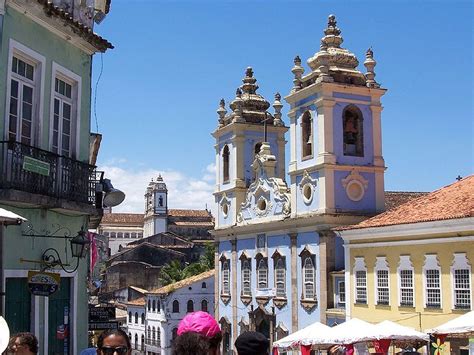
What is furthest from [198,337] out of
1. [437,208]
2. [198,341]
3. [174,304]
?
[174,304]

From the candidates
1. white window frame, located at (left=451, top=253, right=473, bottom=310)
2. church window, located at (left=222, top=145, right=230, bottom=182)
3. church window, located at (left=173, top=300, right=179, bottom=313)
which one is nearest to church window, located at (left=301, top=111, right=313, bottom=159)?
church window, located at (left=222, top=145, right=230, bottom=182)

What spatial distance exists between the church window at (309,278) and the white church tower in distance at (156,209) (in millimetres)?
63961

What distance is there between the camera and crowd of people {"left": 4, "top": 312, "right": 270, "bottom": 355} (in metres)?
4.23

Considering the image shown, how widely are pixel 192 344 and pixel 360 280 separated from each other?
65.5 ft

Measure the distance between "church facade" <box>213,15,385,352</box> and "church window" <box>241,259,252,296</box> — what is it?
0.04 meters

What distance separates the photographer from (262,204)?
1241 inches

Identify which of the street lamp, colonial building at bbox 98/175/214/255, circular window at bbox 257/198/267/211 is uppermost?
colonial building at bbox 98/175/214/255

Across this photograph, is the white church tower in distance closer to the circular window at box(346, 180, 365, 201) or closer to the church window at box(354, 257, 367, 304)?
the circular window at box(346, 180, 365, 201)

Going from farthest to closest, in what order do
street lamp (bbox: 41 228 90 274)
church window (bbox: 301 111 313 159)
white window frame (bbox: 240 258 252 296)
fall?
1. white window frame (bbox: 240 258 252 296)
2. church window (bbox: 301 111 313 159)
3. street lamp (bbox: 41 228 90 274)

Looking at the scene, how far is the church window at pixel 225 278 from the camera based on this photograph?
33650 mm

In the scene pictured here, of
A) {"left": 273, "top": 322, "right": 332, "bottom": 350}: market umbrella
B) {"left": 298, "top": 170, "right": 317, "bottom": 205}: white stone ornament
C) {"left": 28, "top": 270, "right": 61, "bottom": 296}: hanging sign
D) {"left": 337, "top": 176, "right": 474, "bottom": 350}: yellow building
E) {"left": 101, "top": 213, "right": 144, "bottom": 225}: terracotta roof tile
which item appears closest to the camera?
{"left": 28, "top": 270, "right": 61, "bottom": 296}: hanging sign

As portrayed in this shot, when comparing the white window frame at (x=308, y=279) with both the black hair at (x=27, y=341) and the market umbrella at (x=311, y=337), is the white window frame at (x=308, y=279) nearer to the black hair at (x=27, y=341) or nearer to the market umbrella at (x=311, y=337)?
the market umbrella at (x=311, y=337)

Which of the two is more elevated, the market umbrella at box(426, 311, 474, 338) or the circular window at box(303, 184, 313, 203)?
the circular window at box(303, 184, 313, 203)

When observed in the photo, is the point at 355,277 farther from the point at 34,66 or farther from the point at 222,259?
the point at 34,66
